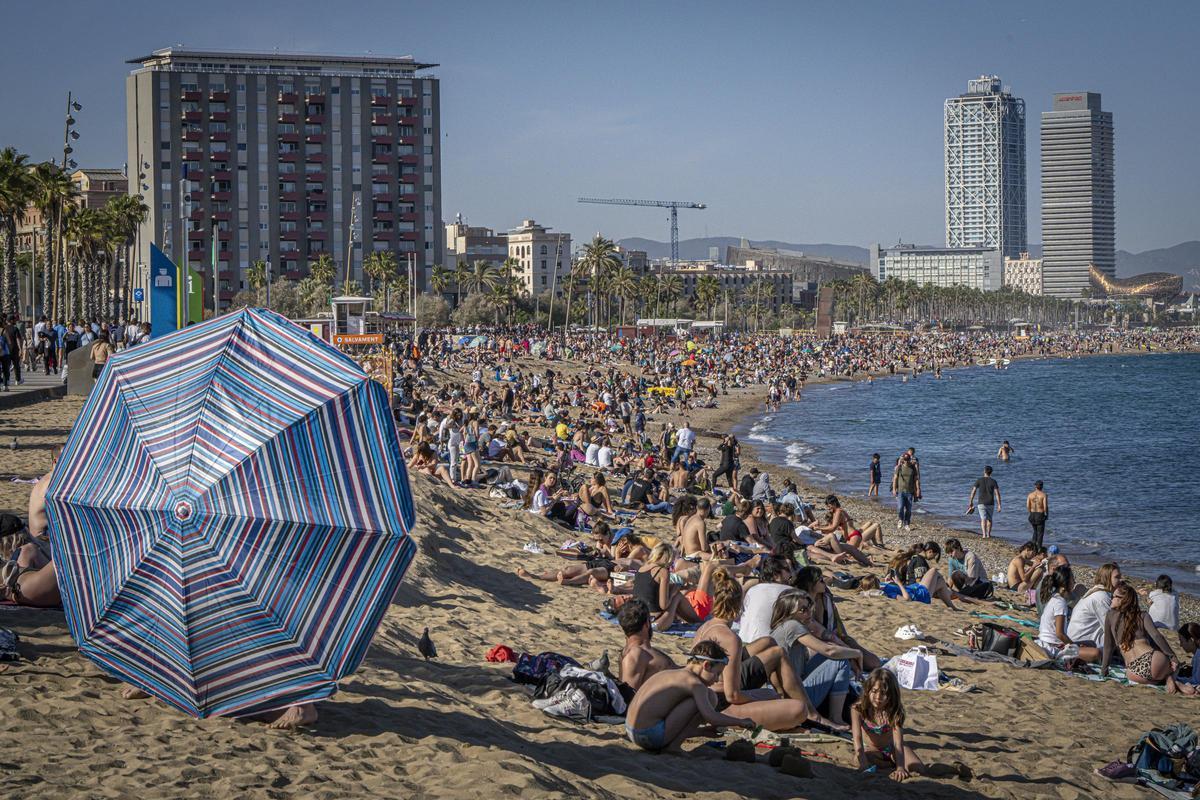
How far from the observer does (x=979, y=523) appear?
2536cm

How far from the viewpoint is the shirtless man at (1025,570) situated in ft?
50.5

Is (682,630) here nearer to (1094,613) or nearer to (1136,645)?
(1094,613)

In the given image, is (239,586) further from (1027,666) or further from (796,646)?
(1027,666)

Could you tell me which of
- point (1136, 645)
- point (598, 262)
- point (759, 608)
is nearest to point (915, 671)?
point (759, 608)

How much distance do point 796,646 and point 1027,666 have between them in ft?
13.9

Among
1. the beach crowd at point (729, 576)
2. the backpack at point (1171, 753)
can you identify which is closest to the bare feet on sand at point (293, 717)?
A: the beach crowd at point (729, 576)

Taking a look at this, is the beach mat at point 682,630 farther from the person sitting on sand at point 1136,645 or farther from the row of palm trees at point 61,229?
the row of palm trees at point 61,229

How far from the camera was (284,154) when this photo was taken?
319ft

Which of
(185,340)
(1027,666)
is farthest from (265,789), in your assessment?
(1027,666)

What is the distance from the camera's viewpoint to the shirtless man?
15.4 m

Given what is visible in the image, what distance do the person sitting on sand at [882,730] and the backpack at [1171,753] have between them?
1.66m

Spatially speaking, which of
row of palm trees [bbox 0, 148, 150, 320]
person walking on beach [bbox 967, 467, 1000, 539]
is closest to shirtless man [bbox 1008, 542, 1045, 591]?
person walking on beach [bbox 967, 467, 1000, 539]

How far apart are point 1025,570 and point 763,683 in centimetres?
912

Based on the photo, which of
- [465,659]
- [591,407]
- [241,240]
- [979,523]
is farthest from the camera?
[241,240]
